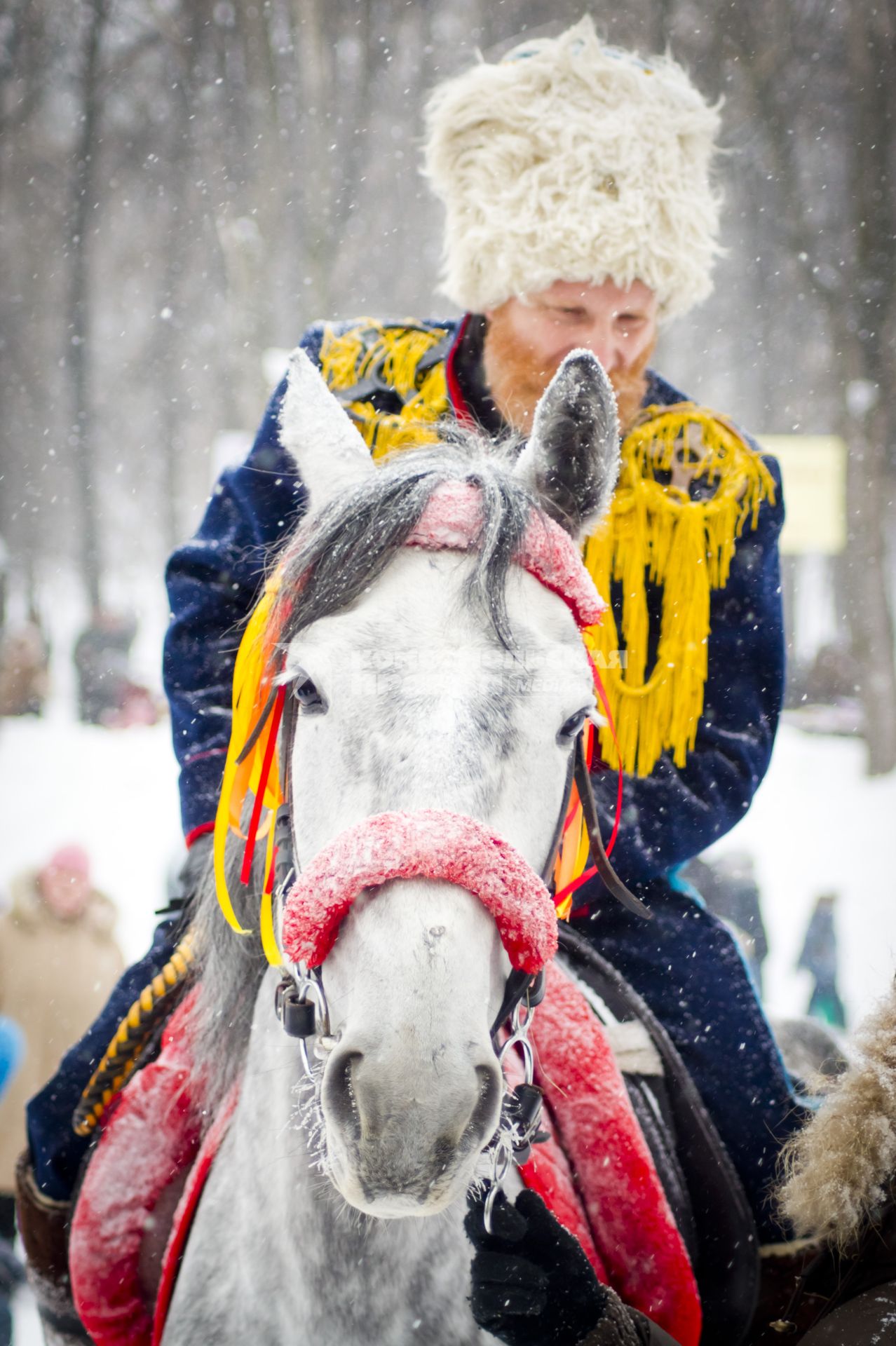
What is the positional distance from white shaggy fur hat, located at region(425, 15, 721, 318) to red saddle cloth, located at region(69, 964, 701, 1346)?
1438 millimetres

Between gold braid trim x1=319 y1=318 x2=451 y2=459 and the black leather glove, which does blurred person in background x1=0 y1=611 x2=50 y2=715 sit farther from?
the black leather glove

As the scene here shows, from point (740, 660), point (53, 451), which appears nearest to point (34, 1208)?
point (740, 660)

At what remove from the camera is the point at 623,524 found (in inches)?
75.7

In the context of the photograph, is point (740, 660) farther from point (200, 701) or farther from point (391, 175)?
point (391, 175)

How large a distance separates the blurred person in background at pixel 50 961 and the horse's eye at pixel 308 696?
354 cm

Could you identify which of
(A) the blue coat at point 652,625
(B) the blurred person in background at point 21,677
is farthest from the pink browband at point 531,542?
(B) the blurred person in background at point 21,677

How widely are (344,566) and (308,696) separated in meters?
0.19

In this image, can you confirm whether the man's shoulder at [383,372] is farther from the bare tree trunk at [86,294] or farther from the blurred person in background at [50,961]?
the bare tree trunk at [86,294]

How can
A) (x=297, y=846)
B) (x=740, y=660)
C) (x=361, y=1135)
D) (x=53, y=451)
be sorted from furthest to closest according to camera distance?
1. (x=53, y=451)
2. (x=740, y=660)
3. (x=297, y=846)
4. (x=361, y=1135)

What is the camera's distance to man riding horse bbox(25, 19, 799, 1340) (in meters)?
1.81

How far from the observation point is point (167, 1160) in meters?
1.52

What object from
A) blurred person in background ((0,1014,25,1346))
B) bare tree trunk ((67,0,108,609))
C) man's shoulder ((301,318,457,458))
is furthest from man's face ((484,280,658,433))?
bare tree trunk ((67,0,108,609))

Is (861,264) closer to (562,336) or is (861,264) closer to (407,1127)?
(562,336)

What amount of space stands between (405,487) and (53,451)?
13.2 metres
